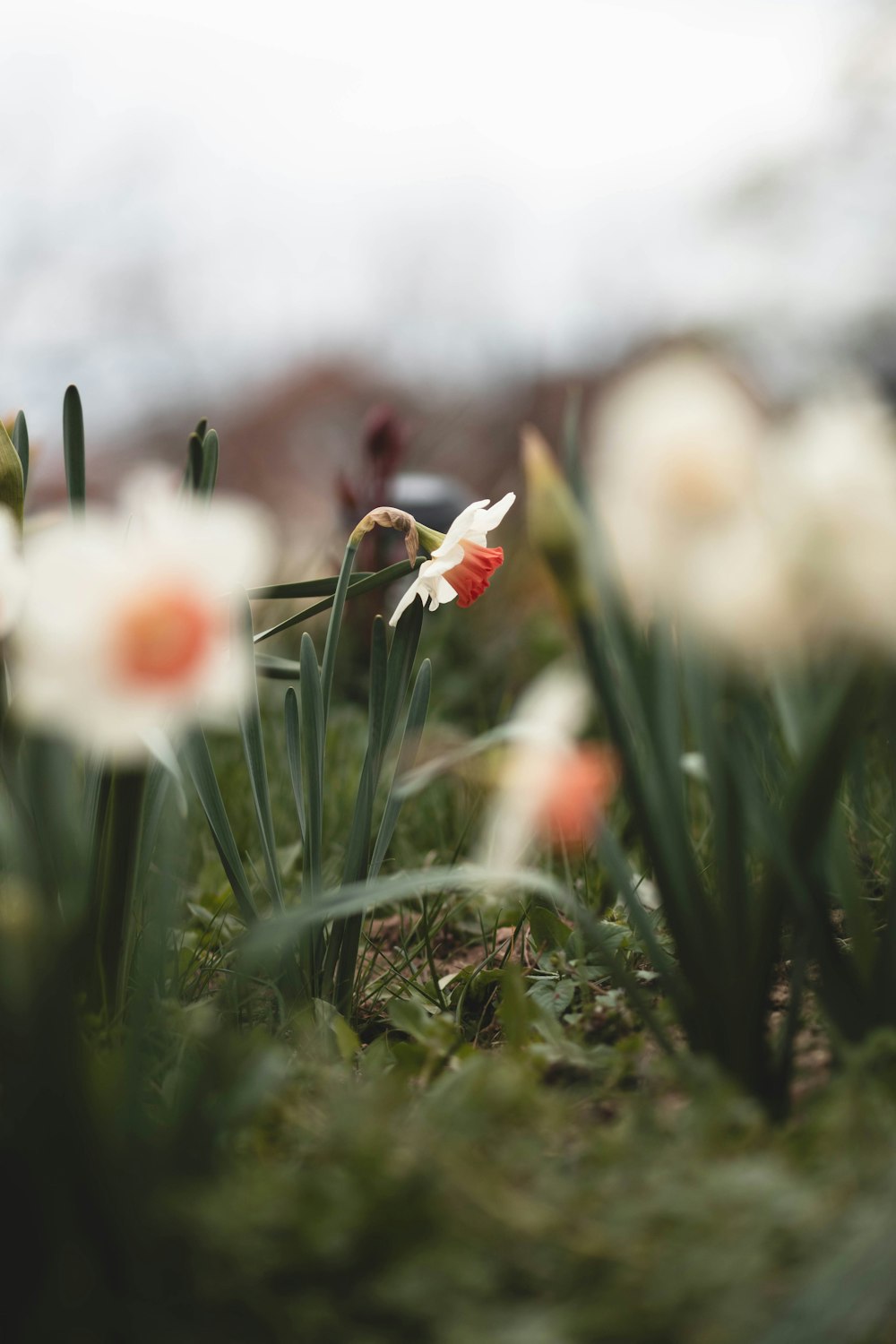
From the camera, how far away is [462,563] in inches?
37.7

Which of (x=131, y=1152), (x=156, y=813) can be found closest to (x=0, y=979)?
(x=131, y=1152)

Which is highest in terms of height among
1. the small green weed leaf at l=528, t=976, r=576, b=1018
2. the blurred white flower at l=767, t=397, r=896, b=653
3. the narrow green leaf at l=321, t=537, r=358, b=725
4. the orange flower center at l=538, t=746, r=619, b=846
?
the blurred white flower at l=767, t=397, r=896, b=653

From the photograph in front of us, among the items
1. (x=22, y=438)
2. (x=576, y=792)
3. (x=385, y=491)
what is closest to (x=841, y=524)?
(x=576, y=792)

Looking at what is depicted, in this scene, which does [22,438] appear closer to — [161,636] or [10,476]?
[10,476]

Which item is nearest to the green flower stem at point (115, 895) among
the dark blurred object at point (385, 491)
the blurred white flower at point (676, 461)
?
the blurred white flower at point (676, 461)

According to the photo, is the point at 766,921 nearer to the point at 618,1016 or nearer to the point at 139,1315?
the point at 618,1016

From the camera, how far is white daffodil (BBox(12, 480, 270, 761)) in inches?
20.7

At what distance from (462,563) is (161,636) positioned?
17.9 inches

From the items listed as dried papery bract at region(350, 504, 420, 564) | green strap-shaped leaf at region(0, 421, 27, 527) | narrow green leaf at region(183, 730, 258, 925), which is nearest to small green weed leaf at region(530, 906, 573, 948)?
narrow green leaf at region(183, 730, 258, 925)

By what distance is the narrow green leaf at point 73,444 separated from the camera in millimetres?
956

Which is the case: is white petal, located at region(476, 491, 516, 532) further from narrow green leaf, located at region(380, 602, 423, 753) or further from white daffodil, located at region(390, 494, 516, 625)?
narrow green leaf, located at region(380, 602, 423, 753)

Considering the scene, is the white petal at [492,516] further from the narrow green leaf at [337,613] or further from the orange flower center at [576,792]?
the orange flower center at [576,792]

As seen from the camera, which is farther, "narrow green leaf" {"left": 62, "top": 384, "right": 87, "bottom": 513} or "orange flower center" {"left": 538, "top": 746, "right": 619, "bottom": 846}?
"narrow green leaf" {"left": 62, "top": 384, "right": 87, "bottom": 513}

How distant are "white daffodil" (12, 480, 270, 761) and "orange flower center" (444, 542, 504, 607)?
0.39m
